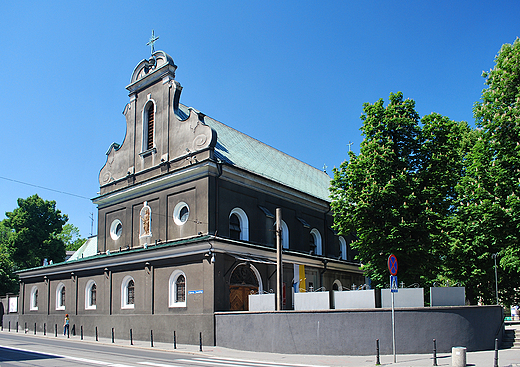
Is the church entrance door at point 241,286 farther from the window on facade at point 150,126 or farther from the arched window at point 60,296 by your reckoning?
the arched window at point 60,296

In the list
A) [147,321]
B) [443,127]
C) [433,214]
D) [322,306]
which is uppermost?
[443,127]

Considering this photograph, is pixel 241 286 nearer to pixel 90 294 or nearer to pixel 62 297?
pixel 90 294

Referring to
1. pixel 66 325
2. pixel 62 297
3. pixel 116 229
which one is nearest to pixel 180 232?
pixel 116 229

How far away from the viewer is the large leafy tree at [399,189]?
2381cm

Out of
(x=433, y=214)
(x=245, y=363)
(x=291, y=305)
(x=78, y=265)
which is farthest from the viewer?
(x=78, y=265)

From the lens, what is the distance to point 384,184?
24328mm

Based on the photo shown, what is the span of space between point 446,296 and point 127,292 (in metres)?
19.5

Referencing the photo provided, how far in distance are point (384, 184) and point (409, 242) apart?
345cm

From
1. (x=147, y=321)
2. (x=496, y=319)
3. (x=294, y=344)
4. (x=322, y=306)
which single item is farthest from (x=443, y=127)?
(x=147, y=321)

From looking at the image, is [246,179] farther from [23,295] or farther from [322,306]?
[23,295]

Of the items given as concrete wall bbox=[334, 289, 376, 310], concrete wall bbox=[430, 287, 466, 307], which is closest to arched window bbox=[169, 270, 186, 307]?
concrete wall bbox=[334, 289, 376, 310]

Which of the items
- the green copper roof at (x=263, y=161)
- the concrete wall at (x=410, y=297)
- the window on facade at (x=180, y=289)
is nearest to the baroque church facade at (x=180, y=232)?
the window on facade at (x=180, y=289)

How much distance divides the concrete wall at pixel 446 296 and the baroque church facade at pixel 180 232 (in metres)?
9.98

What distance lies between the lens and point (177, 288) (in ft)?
82.8
